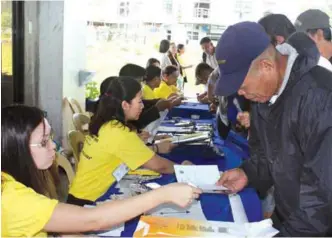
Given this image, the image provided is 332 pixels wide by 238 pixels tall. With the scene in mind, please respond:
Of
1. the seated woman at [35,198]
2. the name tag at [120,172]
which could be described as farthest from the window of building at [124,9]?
the seated woman at [35,198]

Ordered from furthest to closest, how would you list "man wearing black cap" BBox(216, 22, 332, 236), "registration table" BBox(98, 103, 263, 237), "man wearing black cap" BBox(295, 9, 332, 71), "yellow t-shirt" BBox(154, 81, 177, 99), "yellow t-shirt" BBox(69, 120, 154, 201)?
"yellow t-shirt" BBox(154, 81, 177, 99), "man wearing black cap" BBox(295, 9, 332, 71), "yellow t-shirt" BBox(69, 120, 154, 201), "registration table" BBox(98, 103, 263, 237), "man wearing black cap" BBox(216, 22, 332, 236)

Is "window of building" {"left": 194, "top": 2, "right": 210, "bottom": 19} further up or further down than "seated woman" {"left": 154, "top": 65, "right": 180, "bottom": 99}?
further up

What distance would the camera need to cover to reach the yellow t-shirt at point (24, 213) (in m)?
1.29

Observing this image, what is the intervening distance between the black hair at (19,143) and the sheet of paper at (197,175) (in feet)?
1.93

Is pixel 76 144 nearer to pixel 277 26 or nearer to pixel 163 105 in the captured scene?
pixel 163 105

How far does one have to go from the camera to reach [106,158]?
2.24m

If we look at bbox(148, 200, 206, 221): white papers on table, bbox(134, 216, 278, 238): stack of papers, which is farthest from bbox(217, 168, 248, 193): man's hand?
bbox(134, 216, 278, 238): stack of papers

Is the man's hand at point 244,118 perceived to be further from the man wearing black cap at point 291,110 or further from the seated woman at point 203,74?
the seated woman at point 203,74

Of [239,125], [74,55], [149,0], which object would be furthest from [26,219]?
[149,0]

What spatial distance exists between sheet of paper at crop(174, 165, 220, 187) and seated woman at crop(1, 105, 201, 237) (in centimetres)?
41

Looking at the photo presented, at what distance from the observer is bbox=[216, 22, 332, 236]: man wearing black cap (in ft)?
3.89

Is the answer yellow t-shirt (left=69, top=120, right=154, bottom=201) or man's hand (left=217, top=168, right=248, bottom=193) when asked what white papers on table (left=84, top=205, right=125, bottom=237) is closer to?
man's hand (left=217, top=168, right=248, bottom=193)

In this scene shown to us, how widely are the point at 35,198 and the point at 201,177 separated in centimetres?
73

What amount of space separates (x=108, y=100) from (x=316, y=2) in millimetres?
3051
